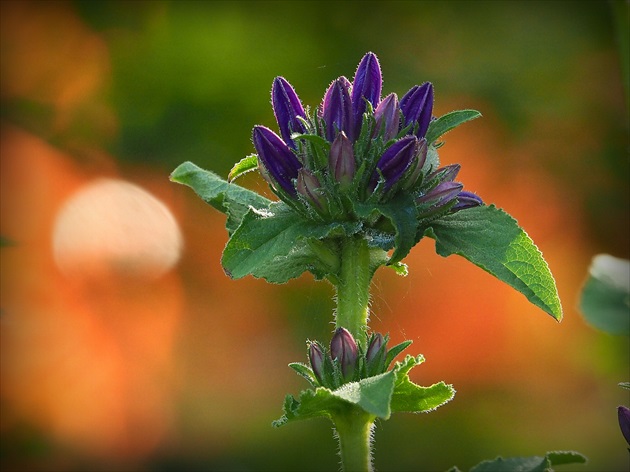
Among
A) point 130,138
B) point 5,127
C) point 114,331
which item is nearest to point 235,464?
point 114,331

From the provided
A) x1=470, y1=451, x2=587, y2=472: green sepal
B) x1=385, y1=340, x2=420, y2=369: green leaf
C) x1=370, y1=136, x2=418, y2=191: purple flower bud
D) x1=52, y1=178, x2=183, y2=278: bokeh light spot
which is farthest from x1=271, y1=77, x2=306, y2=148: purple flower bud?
x1=52, y1=178, x2=183, y2=278: bokeh light spot

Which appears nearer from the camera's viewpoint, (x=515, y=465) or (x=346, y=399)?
(x=346, y=399)

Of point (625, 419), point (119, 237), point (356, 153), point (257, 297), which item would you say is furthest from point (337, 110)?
point (119, 237)

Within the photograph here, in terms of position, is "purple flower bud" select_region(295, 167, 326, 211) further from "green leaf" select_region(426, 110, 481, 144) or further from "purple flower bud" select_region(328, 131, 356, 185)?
"green leaf" select_region(426, 110, 481, 144)

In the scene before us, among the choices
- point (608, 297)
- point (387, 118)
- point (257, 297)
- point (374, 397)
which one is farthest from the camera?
point (257, 297)

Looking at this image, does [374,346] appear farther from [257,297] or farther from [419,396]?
[257,297]

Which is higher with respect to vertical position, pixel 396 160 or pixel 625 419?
pixel 396 160

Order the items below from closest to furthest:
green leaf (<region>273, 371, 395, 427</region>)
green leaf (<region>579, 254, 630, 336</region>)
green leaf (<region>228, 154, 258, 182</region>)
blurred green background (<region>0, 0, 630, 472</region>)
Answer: green leaf (<region>273, 371, 395, 427</region>)
green leaf (<region>228, 154, 258, 182</region>)
green leaf (<region>579, 254, 630, 336</region>)
blurred green background (<region>0, 0, 630, 472</region>)
